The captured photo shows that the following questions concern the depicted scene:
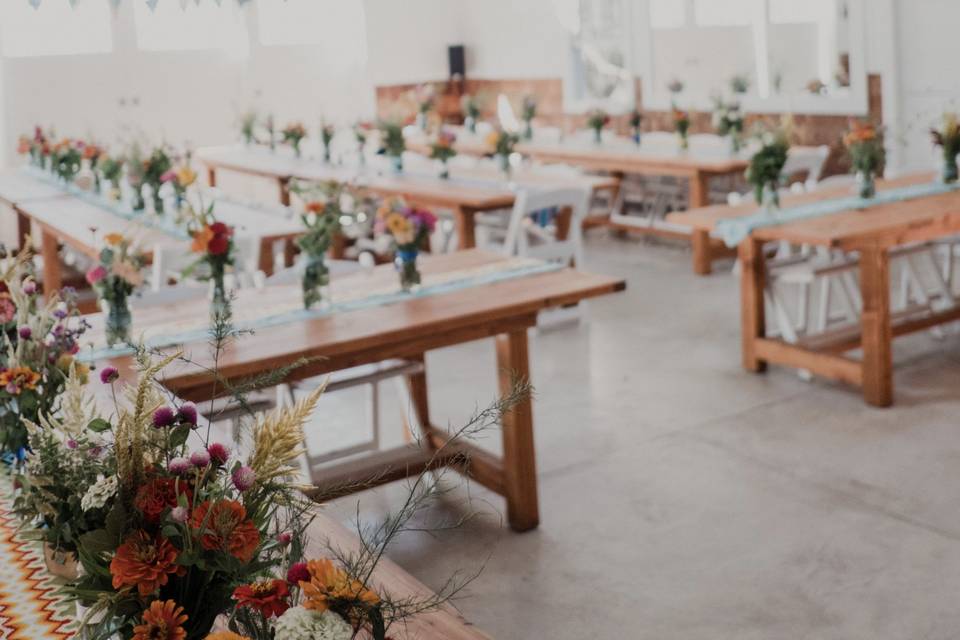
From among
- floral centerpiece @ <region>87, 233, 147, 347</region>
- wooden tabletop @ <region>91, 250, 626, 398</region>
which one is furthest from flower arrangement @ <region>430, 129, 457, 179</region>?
floral centerpiece @ <region>87, 233, 147, 347</region>

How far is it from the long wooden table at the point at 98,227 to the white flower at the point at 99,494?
3.43m

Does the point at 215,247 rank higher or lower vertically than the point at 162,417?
higher

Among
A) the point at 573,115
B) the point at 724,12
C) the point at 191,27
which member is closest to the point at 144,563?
the point at 724,12

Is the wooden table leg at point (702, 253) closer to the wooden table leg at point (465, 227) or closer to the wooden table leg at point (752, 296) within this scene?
the wooden table leg at point (465, 227)

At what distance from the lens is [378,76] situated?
44.8 feet

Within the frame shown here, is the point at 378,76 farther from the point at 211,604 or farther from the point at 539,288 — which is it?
the point at 211,604

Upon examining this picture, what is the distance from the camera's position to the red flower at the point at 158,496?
1.62 m

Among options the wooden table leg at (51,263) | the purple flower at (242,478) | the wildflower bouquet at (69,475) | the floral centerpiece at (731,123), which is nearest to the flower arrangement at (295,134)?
the wooden table leg at (51,263)

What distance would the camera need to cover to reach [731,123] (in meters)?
8.77

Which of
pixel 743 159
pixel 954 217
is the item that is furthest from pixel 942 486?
pixel 743 159

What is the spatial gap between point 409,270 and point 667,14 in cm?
720

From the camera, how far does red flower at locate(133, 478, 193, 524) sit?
1.62 metres

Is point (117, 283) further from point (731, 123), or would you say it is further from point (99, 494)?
point (731, 123)

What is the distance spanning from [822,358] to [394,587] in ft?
11.9
